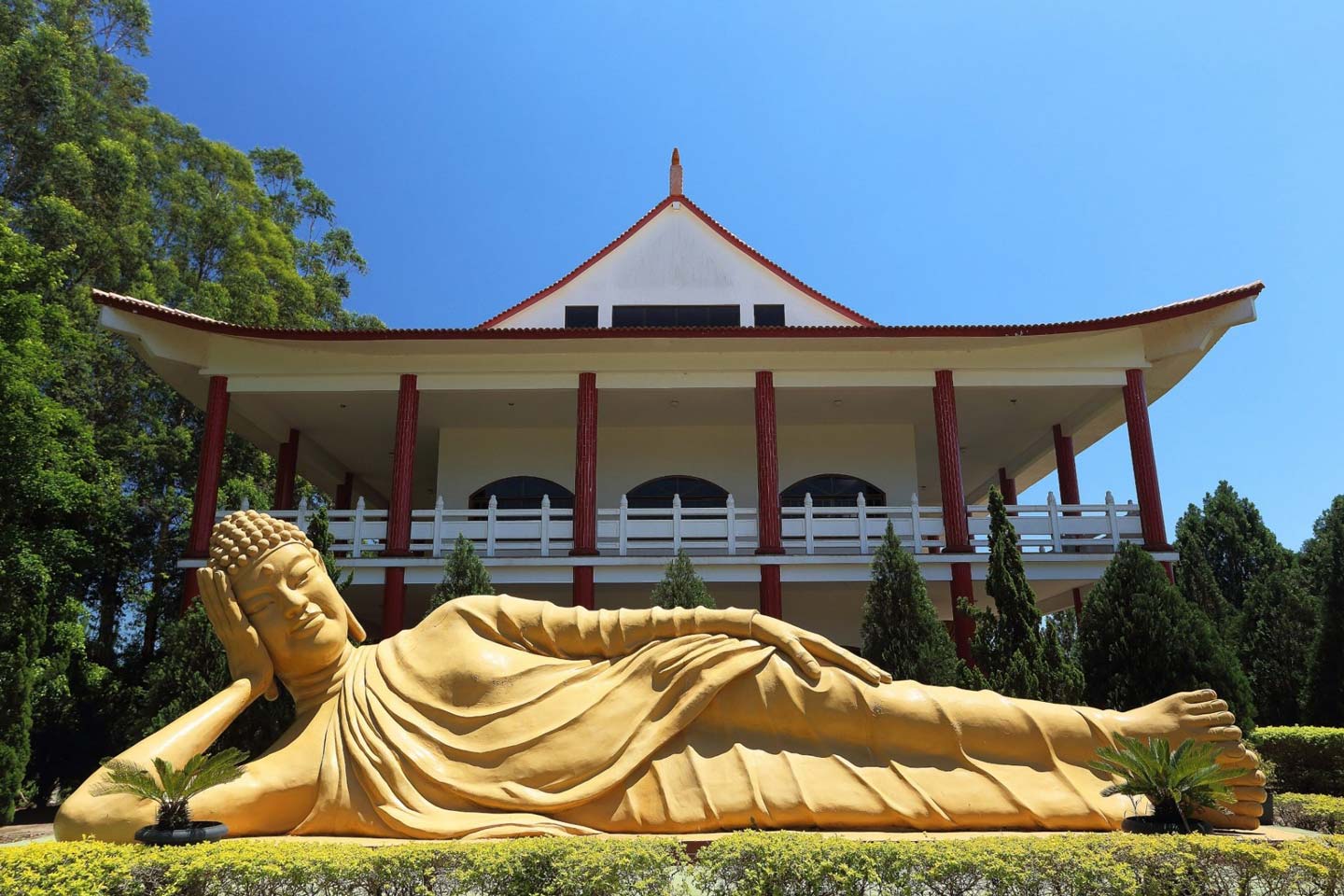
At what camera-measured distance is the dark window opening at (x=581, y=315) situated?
54.2 feet

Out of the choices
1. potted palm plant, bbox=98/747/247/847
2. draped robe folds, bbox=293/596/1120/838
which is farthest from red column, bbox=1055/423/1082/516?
potted palm plant, bbox=98/747/247/847

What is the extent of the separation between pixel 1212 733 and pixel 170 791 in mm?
5456

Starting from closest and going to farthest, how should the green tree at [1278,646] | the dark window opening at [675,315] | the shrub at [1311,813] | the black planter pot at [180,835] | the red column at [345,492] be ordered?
the black planter pot at [180,835]
the shrub at [1311,813]
the green tree at [1278,646]
the dark window opening at [675,315]
the red column at [345,492]

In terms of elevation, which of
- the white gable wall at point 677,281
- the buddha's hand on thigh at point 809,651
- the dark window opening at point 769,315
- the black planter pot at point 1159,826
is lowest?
the black planter pot at point 1159,826

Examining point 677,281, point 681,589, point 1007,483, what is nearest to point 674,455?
point 677,281

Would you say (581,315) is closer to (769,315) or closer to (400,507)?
(769,315)

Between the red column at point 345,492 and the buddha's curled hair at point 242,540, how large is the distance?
1391cm

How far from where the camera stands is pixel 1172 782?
457 centimetres

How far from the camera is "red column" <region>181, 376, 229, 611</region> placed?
12023mm

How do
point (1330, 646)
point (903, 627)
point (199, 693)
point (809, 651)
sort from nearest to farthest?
1. point (809, 651)
2. point (199, 693)
3. point (903, 627)
4. point (1330, 646)

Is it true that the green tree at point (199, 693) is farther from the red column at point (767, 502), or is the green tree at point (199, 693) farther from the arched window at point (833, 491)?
the arched window at point (833, 491)

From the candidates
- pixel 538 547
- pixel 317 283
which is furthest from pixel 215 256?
pixel 538 547

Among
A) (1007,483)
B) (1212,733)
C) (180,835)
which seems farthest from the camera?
(1007,483)

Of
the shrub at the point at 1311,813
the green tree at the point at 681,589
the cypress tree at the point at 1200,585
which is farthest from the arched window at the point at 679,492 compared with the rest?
the shrub at the point at 1311,813
